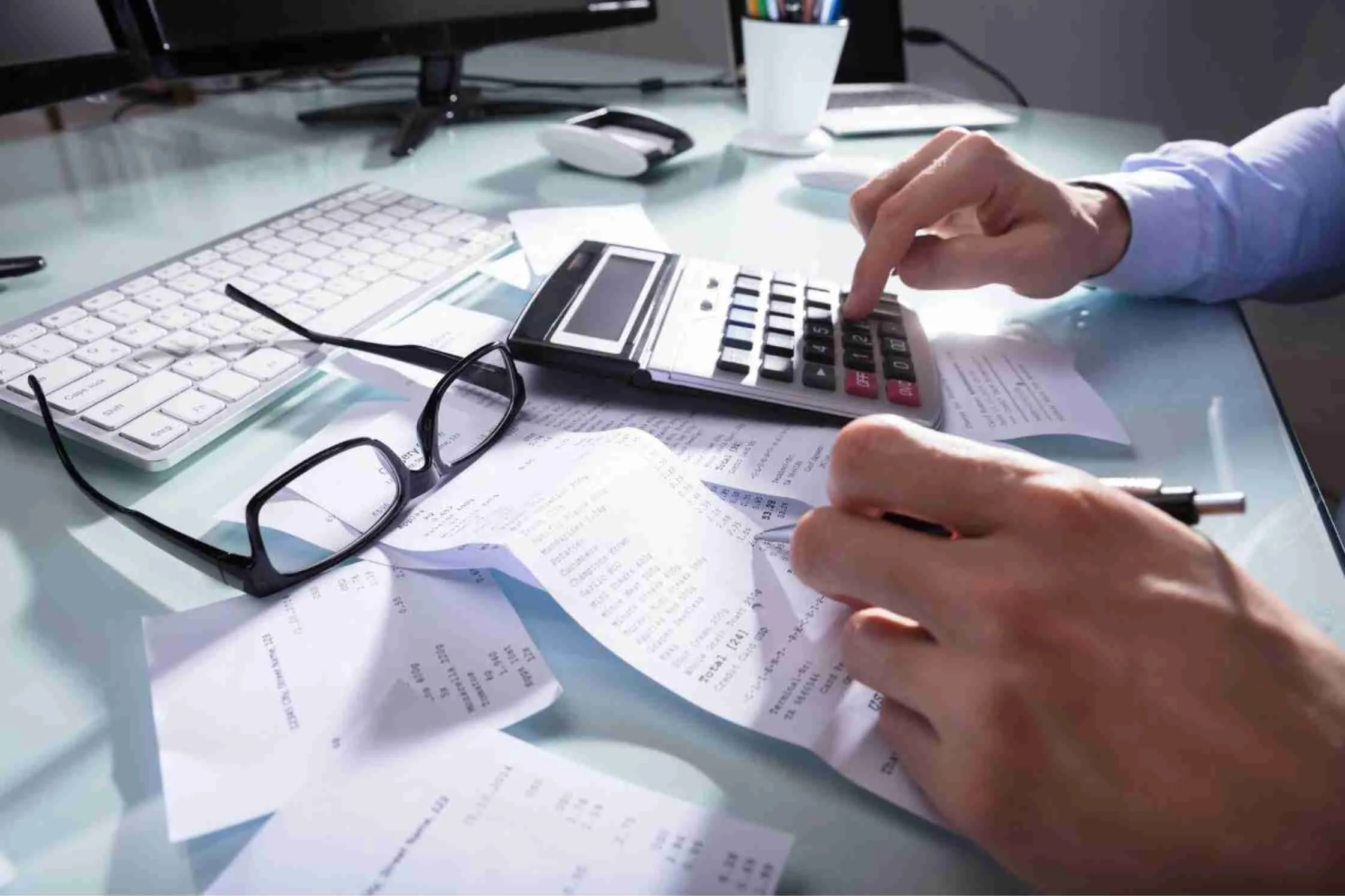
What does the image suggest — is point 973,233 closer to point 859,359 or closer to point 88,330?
point 859,359

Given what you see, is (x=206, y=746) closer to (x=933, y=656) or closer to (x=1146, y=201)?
(x=933, y=656)

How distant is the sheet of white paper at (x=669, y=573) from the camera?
0.83 ft

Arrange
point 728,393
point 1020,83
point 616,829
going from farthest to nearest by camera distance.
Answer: point 1020,83, point 728,393, point 616,829

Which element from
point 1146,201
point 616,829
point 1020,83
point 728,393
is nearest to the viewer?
point 616,829

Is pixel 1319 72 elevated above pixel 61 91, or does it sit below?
below

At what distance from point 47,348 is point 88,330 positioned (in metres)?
0.02

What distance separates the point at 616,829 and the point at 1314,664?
205 mm

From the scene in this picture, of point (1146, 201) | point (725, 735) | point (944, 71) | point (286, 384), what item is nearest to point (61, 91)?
point (286, 384)

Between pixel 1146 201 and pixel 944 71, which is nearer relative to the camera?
pixel 1146 201

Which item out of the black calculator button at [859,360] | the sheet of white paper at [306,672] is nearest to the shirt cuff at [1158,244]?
the black calculator button at [859,360]

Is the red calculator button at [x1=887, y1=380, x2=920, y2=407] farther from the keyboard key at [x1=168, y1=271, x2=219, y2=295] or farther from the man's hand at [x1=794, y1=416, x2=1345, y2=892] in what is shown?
the keyboard key at [x1=168, y1=271, x2=219, y2=295]

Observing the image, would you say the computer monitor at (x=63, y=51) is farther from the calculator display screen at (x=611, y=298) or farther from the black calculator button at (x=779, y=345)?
the black calculator button at (x=779, y=345)

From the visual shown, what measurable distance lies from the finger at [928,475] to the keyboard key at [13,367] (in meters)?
0.37

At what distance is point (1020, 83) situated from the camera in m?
1.33
